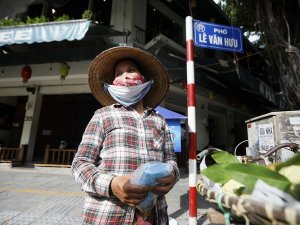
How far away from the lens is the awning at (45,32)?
5.83 m

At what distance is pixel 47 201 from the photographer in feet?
14.4

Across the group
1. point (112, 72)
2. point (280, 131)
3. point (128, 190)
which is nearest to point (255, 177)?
point (128, 190)

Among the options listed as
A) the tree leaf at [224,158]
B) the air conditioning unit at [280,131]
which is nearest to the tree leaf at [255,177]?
the tree leaf at [224,158]

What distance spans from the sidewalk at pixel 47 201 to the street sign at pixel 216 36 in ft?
7.91

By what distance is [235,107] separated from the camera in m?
13.0

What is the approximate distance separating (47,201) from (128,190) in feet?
13.1

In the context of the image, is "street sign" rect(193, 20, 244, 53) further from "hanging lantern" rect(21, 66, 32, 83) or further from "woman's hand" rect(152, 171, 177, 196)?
"hanging lantern" rect(21, 66, 32, 83)

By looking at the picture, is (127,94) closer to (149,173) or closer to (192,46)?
(149,173)

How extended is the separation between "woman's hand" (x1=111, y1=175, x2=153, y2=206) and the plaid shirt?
0.17ft

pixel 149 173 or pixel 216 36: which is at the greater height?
pixel 216 36

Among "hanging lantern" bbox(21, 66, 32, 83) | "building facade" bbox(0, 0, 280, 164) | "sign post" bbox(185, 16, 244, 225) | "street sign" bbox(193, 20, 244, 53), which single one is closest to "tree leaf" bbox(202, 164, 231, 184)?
"sign post" bbox(185, 16, 244, 225)

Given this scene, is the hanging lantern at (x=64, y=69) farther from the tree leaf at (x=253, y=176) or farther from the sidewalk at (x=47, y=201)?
the tree leaf at (x=253, y=176)

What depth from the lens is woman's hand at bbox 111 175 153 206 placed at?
41.0 inches

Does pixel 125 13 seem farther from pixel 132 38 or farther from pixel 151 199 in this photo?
pixel 151 199
